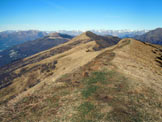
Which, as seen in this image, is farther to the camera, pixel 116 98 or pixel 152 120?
pixel 116 98

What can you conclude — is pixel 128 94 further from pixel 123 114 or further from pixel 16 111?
pixel 16 111

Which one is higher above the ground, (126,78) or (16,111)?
(126,78)

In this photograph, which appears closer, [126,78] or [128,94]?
[128,94]

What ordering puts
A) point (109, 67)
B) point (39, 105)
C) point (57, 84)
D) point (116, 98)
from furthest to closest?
point (109, 67), point (57, 84), point (39, 105), point (116, 98)

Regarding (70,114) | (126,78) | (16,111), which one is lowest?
(16,111)

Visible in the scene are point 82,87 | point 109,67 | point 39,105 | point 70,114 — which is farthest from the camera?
point 109,67

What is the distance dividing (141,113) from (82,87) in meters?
12.2

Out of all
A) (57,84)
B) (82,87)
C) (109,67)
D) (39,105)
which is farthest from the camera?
(109,67)

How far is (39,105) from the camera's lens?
80.4 feet

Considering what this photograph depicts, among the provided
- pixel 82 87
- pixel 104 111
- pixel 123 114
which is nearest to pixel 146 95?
pixel 123 114

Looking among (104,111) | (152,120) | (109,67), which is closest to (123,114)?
(104,111)

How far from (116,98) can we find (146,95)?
5999 millimetres

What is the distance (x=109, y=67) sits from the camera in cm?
3503

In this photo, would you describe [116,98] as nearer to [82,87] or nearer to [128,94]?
[128,94]
